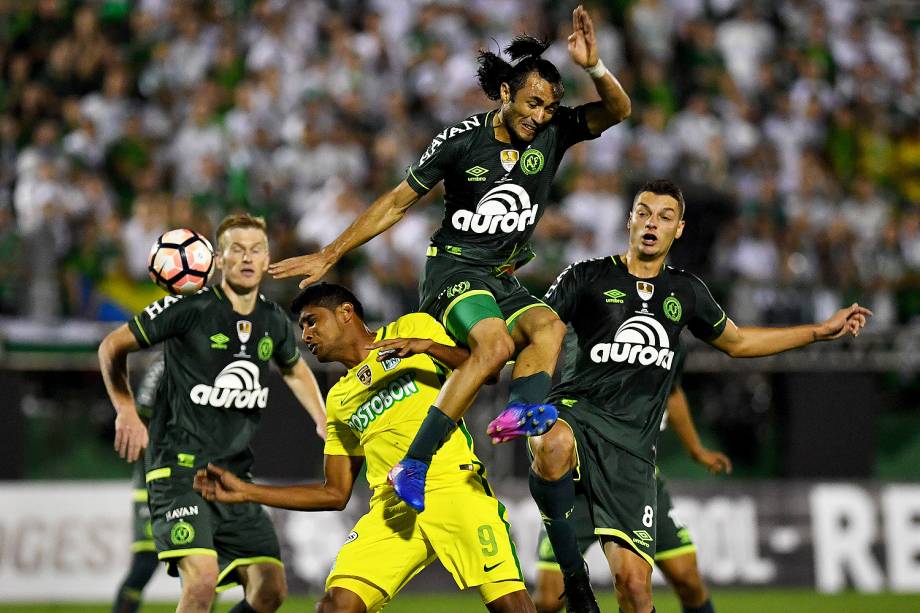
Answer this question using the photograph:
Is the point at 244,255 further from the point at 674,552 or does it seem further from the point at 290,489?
the point at 674,552

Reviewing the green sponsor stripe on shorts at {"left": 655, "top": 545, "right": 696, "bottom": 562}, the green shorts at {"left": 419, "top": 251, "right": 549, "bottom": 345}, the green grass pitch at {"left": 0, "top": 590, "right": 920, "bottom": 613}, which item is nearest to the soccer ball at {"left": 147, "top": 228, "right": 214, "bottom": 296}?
the green shorts at {"left": 419, "top": 251, "right": 549, "bottom": 345}

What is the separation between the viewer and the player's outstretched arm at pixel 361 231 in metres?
6.85

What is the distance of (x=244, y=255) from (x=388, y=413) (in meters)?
1.44

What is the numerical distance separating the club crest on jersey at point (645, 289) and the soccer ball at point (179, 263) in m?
2.49

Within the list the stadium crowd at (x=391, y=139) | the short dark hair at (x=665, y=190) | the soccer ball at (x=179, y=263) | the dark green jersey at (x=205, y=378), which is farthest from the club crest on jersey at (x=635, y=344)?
the stadium crowd at (x=391, y=139)

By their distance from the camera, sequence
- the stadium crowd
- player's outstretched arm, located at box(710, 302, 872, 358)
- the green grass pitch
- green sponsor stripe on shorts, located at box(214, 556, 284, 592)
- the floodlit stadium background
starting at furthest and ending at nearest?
the stadium crowd
the floodlit stadium background
the green grass pitch
green sponsor stripe on shorts, located at box(214, 556, 284, 592)
player's outstretched arm, located at box(710, 302, 872, 358)

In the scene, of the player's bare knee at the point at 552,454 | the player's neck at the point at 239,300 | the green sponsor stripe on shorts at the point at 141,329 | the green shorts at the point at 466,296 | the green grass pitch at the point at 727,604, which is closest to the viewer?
the player's bare knee at the point at 552,454

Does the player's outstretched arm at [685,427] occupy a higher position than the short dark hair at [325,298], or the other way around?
the short dark hair at [325,298]

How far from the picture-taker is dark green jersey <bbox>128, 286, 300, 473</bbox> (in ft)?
25.0

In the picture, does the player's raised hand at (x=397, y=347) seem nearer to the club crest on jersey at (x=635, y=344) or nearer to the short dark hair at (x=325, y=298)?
the short dark hair at (x=325, y=298)

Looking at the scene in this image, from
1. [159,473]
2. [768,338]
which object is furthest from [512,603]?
[159,473]

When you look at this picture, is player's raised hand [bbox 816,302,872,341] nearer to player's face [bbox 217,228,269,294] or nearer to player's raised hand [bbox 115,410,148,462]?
player's face [bbox 217,228,269,294]

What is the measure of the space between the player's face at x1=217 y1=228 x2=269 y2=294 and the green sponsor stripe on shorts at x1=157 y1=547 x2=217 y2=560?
144 cm

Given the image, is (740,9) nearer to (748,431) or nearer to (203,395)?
(748,431)
